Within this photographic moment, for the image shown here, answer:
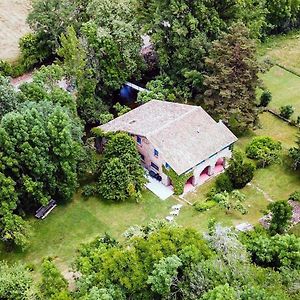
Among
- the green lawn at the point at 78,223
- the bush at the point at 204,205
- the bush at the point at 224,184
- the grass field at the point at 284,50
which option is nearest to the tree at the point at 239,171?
the bush at the point at 224,184

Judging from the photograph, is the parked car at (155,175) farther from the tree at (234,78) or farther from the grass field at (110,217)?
the tree at (234,78)

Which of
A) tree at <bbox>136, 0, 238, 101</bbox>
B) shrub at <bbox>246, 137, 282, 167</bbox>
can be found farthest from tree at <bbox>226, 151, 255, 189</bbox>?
tree at <bbox>136, 0, 238, 101</bbox>

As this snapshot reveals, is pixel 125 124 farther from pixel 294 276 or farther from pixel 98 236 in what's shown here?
pixel 294 276

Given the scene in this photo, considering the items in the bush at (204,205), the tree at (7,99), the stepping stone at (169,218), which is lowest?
the bush at (204,205)

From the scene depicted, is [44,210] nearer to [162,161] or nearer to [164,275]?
[162,161]

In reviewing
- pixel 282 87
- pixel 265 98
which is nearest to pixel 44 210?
pixel 265 98

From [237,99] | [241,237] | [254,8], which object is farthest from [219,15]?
[241,237]

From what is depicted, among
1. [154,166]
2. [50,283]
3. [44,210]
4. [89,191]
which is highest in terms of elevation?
[50,283]
